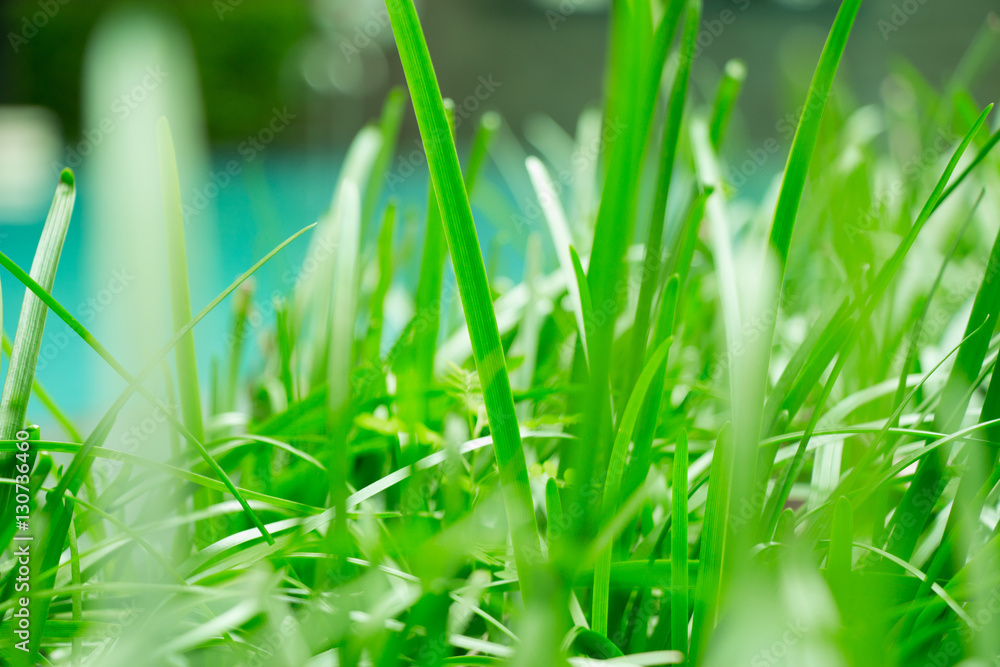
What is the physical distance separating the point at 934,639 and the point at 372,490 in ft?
0.43

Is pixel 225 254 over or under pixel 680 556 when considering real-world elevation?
over

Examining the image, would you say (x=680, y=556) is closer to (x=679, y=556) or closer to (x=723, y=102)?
(x=679, y=556)

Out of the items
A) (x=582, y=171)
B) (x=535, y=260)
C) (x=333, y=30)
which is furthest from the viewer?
(x=333, y=30)

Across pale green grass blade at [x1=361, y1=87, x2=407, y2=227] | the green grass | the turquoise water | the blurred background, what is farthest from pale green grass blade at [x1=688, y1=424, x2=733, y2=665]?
the blurred background

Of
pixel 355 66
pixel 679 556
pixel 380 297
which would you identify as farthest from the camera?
pixel 355 66

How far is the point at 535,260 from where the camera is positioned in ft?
1.00

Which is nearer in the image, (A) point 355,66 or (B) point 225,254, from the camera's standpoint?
(B) point 225,254

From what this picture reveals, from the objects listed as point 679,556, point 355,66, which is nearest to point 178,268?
point 679,556

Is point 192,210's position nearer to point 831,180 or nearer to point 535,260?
point 535,260

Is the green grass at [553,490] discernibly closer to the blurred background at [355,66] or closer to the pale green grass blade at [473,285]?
the pale green grass blade at [473,285]

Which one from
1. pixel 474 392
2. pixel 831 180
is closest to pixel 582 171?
pixel 831 180

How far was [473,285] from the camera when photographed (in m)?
0.14

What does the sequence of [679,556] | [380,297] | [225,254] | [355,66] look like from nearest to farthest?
[679,556] < [380,297] < [225,254] < [355,66]

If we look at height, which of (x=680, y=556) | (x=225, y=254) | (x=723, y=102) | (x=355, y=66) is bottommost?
(x=680, y=556)
